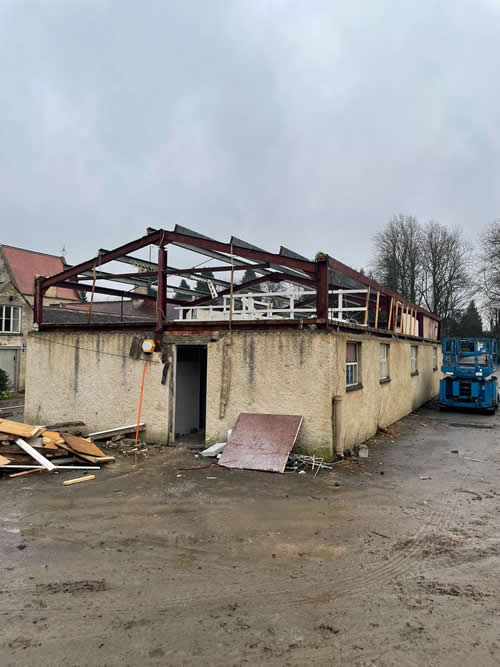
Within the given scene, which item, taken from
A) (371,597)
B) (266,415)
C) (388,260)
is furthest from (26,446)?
(388,260)

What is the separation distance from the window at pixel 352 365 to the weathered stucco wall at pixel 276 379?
1.45 m

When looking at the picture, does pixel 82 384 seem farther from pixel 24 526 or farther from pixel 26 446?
pixel 24 526

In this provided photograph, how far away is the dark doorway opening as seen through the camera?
36.6 feet

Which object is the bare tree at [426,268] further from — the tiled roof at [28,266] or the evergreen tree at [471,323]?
the tiled roof at [28,266]

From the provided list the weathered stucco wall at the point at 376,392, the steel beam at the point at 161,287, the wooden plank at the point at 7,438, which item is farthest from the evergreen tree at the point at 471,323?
the wooden plank at the point at 7,438

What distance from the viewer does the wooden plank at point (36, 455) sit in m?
7.89

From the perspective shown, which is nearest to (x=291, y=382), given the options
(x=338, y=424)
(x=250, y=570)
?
(x=338, y=424)

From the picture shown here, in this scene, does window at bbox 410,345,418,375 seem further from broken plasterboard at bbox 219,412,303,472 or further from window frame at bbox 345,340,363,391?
broken plasterboard at bbox 219,412,303,472

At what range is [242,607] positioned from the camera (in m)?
3.69

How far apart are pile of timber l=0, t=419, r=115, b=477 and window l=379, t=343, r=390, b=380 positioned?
8138mm

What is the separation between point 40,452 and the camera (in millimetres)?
8266

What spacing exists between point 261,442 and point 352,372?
127 inches

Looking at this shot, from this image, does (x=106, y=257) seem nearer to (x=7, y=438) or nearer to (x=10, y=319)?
(x=7, y=438)

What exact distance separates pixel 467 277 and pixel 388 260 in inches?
281
